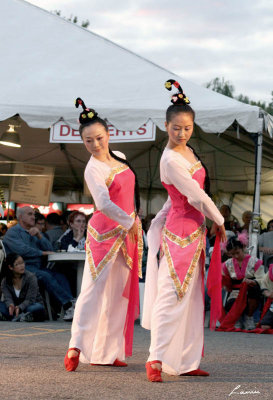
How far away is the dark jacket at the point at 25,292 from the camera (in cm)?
932

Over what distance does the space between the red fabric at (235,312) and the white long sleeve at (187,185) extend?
177 inches

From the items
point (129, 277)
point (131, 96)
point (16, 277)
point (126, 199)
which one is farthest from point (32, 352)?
point (131, 96)

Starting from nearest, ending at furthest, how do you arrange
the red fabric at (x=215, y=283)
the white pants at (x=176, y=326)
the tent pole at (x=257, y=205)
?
the white pants at (x=176, y=326) < the red fabric at (x=215, y=283) < the tent pole at (x=257, y=205)

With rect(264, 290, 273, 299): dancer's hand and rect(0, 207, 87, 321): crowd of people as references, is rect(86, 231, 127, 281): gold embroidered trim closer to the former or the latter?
rect(264, 290, 273, 299): dancer's hand

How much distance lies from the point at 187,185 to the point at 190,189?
0.10 feet

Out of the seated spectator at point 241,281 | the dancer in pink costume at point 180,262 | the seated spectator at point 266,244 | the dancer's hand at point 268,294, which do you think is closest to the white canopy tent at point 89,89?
the seated spectator at point 241,281

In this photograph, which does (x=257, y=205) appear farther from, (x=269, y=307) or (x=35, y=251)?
(x=35, y=251)

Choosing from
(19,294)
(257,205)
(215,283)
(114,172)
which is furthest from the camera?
(257,205)

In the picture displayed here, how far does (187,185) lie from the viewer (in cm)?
464

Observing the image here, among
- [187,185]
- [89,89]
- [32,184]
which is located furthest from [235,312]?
[32,184]

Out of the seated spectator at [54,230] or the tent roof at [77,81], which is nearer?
the tent roof at [77,81]

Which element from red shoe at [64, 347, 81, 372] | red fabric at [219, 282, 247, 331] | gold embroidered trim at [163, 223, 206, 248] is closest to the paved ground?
red shoe at [64, 347, 81, 372]

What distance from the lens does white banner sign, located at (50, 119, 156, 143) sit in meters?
9.84

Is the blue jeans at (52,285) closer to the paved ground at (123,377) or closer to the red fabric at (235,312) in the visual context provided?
the red fabric at (235,312)
